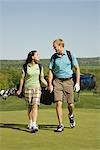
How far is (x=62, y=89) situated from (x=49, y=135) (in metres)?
1.13

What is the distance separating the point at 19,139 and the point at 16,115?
12.9 feet

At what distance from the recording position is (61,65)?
8.62 m

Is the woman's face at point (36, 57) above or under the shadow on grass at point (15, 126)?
above

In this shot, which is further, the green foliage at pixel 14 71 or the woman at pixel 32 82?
the green foliage at pixel 14 71

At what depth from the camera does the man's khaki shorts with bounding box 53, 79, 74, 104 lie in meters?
8.73

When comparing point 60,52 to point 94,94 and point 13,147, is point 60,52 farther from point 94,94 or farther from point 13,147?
point 94,94

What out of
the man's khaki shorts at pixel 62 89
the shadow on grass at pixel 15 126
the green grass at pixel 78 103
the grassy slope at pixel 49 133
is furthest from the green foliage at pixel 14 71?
the man's khaki shorts at pixel 62 89

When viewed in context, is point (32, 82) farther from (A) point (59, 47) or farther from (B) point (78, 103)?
(B) point (78, 103)

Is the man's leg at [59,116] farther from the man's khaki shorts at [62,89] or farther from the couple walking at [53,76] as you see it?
the man's khaki shorts at [62,89]

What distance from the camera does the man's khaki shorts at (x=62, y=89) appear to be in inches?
344

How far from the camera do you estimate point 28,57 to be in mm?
8688

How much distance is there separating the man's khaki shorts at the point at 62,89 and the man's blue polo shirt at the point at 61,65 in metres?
0.12

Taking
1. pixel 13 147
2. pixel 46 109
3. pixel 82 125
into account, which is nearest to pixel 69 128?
pixel 82 125

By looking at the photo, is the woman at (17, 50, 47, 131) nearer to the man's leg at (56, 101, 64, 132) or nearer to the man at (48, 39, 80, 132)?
the man at (48, 39, 80, 132)
